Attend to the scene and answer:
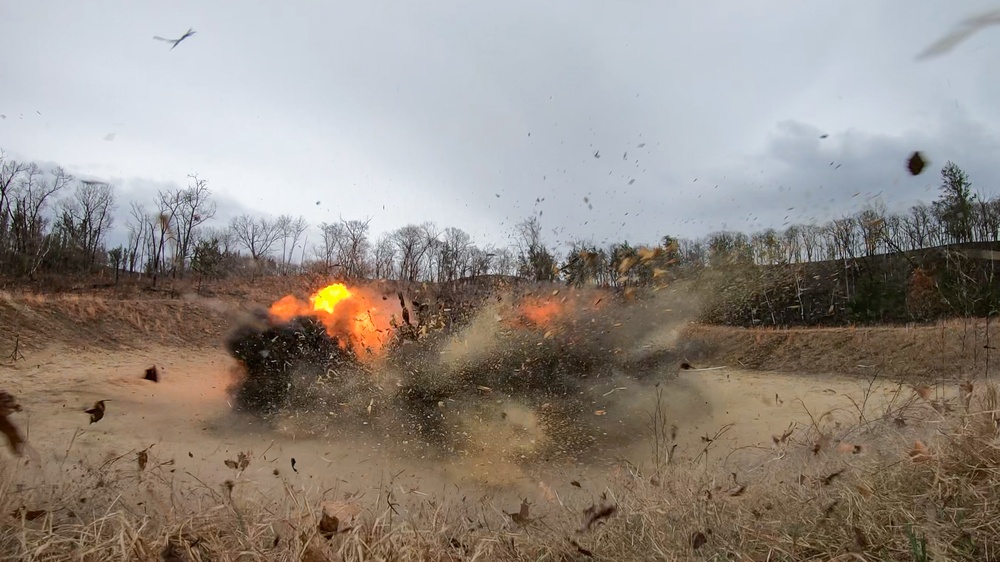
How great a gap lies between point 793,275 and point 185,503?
16.2 meters

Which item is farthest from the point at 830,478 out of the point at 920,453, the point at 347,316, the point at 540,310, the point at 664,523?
the point at 347,316

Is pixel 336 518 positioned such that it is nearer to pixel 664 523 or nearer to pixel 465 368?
pixel 664 523

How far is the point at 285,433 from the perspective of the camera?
9.16 meters

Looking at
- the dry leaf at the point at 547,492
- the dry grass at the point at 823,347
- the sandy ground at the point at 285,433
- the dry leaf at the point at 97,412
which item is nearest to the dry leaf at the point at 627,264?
the sandy ground at the point at 285,433

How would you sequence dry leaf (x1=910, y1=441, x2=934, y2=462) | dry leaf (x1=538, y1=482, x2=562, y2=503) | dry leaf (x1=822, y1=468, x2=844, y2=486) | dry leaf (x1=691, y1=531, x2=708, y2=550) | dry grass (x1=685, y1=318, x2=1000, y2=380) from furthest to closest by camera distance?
dry grass (x1=685, y1=318, x2=1000, y2=380), dry leaf (x1=538, y1=482, x2=562, y2=503), dry leaf (x1=822, y1=468, x2=844, y2=486), dry leaf (x1=910, y1=441, x2=934, y2=462), dry leaf (x1=691, y1=531, x2=708, y2=550)

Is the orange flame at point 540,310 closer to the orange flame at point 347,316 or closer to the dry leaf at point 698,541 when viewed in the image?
the orange flame at point 347,316

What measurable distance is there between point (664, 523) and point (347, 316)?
12.2 m

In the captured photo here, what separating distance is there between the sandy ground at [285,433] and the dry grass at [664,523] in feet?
4.71

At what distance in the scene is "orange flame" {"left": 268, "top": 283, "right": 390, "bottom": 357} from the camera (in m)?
13.0

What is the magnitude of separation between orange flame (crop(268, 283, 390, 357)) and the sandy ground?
9.51 ft

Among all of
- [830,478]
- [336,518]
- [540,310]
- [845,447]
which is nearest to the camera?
[336,518]

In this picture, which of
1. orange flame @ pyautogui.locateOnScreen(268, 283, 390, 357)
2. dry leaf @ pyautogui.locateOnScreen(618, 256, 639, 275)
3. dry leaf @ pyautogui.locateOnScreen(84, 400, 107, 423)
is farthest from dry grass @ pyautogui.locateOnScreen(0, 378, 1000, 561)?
orange flame @ pyautogui.locateOnScreen(268, 283, 390, 357)

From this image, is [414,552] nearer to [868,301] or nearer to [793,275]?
[793,275]

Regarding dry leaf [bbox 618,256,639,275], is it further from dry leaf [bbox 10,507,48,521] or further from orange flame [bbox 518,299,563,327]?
dry leaf [bbox 10,507,48,521]
